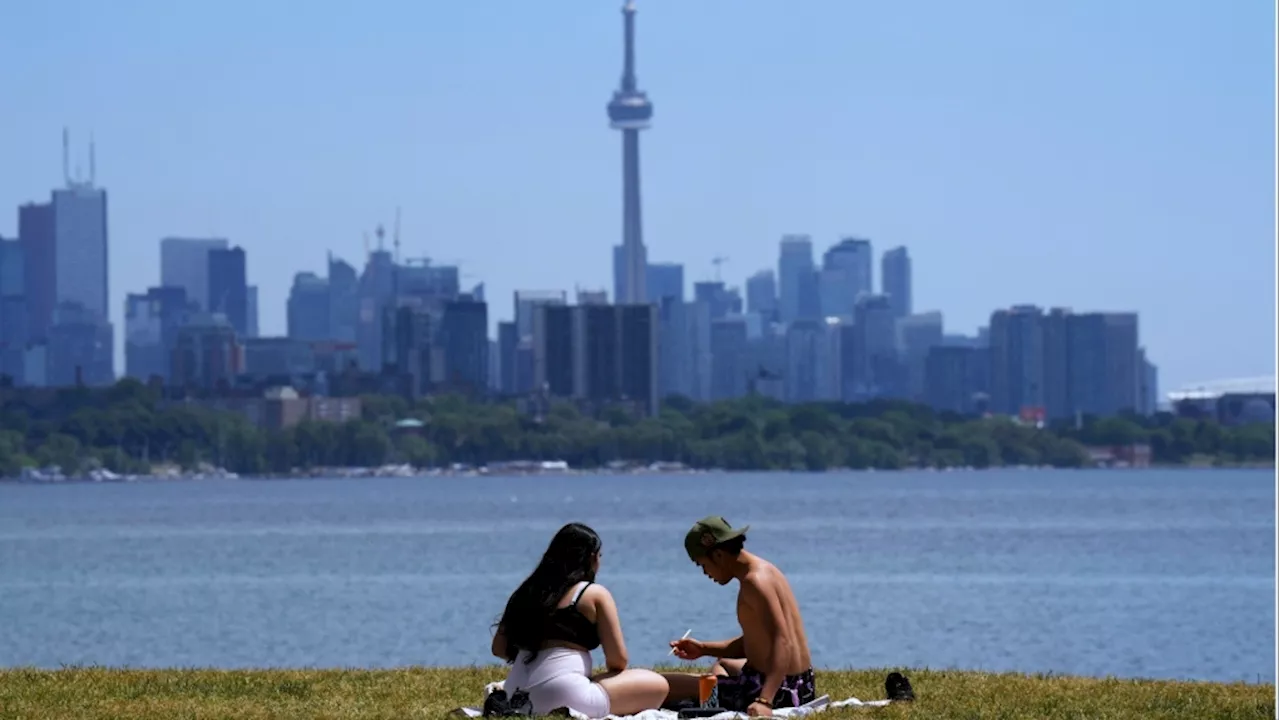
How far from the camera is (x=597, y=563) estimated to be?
13.0m

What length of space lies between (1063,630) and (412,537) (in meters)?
50.8

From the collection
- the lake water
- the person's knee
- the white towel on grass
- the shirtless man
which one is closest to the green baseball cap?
the shirtless man

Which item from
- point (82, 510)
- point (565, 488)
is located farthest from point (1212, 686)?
point (565, 488)

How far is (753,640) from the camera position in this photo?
13195mm

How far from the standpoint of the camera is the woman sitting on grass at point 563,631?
506 inches

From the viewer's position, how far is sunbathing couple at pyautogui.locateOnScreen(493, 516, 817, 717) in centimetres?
1286

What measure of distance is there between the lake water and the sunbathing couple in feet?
65.1

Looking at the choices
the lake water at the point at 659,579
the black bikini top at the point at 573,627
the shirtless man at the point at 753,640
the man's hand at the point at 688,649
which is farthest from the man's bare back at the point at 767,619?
the lake water at the point at 659,579

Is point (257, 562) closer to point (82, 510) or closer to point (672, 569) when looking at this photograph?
point (672, 569)

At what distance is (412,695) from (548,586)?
7.42 ft

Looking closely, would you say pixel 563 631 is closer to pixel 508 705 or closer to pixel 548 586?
pixel 548 586

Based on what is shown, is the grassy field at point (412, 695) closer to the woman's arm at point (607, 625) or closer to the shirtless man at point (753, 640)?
the shirtless man at point (753, 640)

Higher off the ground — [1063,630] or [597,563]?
[597,563]

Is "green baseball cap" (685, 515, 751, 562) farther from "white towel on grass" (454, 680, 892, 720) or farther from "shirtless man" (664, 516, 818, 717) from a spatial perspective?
"white towel on grass" (454, 680, 892, 720)
